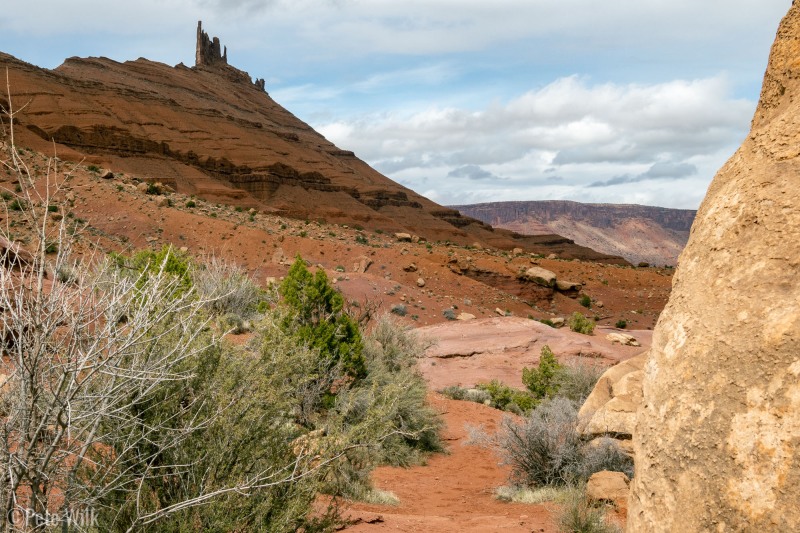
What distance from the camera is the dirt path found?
23.2 ft

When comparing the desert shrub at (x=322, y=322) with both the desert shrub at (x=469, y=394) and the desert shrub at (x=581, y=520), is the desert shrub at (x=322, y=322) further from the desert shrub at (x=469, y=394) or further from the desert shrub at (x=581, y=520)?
the desert shrub at (x=469, y=394)

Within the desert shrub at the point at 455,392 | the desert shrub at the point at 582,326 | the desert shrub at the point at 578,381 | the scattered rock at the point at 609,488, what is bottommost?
the desert shrub at the point at 455,392

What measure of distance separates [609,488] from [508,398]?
998 cm

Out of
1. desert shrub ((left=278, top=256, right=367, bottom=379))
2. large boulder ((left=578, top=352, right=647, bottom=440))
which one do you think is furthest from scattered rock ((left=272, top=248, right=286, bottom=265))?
large boulder ((left=578, top=352, right=647, bottom=440))

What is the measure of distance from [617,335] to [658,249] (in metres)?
140

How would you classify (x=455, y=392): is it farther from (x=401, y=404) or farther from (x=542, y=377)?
(x=401, y=404)

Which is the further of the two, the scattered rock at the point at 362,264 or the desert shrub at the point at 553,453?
the scattered rock at the point at 362,264

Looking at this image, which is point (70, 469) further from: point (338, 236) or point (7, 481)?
point (338, 236)

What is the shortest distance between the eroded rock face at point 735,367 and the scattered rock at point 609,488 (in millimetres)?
5267

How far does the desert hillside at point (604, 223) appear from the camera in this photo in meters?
158

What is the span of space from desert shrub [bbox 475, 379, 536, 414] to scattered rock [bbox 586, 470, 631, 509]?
8140mm

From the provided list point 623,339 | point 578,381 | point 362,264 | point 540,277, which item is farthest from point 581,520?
point 540,277

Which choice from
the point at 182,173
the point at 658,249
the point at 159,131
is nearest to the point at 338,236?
the point at 182,173

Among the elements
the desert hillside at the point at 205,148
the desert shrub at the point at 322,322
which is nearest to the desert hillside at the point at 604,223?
the desert hillside at the point at 205,148
